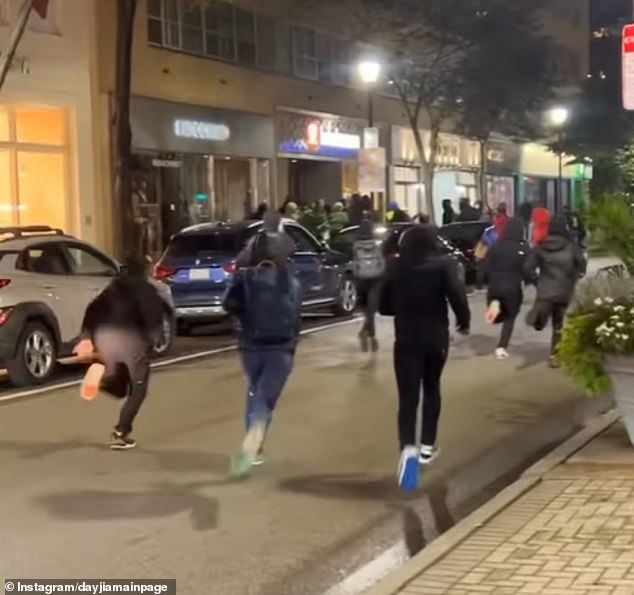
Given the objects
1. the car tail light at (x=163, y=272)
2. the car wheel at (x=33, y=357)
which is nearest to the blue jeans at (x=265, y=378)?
the car wheel at (x=33, y=357)

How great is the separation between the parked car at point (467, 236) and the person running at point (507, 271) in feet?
39.2

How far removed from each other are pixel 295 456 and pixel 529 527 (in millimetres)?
3006

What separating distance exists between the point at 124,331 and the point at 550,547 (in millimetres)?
4291

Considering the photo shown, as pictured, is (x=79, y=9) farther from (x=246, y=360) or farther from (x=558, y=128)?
(x=558, y=128)

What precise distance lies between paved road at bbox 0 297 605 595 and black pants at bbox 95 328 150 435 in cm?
38

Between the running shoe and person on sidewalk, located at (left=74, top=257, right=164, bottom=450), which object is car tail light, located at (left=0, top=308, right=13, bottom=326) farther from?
the running shoe

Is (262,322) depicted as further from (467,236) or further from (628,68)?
(467,236)

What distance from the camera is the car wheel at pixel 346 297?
69.4ft

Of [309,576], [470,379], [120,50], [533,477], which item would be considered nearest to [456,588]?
[309,576]

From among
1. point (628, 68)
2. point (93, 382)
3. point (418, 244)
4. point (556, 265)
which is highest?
point (628, 68)

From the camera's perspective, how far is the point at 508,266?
49.4 feet

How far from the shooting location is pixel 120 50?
74.7ft

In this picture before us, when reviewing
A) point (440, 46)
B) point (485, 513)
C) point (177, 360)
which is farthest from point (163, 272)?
point (440, 46)

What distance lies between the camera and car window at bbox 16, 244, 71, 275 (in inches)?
548
